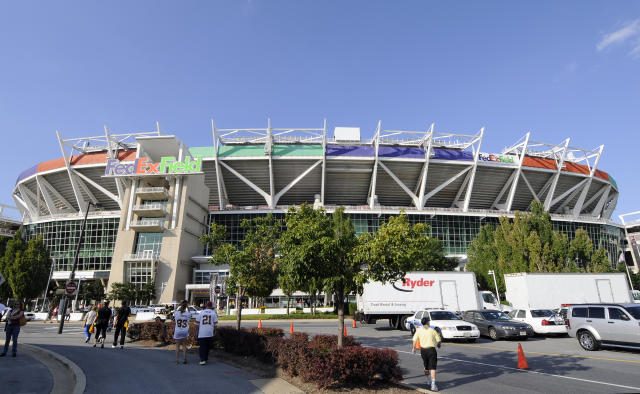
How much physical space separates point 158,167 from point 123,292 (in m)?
17.2

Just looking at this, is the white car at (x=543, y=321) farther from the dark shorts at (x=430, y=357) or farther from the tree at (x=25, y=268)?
the tree at (x=25, y=268)

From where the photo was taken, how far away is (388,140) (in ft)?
192

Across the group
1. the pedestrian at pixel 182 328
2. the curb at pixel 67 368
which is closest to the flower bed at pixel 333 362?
the pedestrian at pixel 182 328

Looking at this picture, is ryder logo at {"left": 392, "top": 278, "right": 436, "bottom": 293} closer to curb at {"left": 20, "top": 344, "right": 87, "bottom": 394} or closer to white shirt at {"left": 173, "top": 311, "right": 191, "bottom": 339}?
white shirt at {"left": 173, "top": 311, "right": 191, "bottom": 339}

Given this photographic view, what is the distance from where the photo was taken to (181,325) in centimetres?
1081

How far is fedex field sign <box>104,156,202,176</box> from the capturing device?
50.2 meters

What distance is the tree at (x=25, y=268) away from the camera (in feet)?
144

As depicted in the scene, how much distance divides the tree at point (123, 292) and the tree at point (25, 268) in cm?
993

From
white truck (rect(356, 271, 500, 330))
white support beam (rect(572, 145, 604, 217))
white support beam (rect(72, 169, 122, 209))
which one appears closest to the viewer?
white truck (rect(356, 271, 500, 330))

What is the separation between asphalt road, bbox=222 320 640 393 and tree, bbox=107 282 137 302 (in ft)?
129

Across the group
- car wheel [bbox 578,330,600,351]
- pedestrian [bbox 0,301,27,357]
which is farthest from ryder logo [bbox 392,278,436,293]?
pedestrian [bbox 0,301,27,357]

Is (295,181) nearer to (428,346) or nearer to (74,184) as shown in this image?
(74,184)

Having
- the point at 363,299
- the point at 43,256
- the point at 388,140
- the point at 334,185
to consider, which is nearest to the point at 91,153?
the point at 43,256

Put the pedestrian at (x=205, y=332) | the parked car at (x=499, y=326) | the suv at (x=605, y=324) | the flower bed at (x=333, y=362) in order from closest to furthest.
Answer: the flower bed at (x=333, y=362) → the pedestrian at (x=205, y=332) → the suv at (x=605, y=324) → the parked car at (x=499, y=326)
